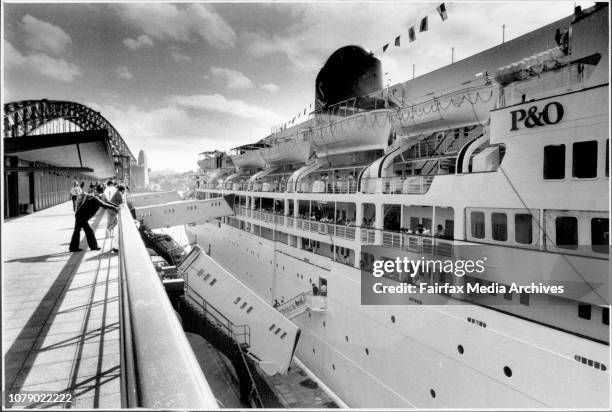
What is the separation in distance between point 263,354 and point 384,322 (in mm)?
4413

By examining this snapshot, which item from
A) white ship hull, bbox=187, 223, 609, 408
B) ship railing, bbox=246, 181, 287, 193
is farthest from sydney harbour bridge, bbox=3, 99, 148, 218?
white ship hull, bbox=187, 223, 609, 408

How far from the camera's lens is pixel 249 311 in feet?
39.7

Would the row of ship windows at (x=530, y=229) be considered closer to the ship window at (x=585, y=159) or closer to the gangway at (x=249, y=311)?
the ship window at (x=585, y=159)

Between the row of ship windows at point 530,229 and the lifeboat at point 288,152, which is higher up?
the lifeboat at point 288,152

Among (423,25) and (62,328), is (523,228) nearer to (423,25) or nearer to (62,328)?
(423,25)

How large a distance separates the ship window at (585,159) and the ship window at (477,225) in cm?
246

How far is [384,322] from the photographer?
10070 mm

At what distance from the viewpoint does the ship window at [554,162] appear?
6930mm

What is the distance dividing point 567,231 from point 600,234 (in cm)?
52

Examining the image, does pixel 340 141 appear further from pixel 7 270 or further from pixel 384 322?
pixel 7 270

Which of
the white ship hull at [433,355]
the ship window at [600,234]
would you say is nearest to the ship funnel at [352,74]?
the white ship hull at [433,355]

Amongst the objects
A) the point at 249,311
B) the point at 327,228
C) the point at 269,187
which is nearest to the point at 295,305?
the point at 249,311

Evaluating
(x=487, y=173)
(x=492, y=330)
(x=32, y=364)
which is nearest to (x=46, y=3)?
(x=32, y=364)

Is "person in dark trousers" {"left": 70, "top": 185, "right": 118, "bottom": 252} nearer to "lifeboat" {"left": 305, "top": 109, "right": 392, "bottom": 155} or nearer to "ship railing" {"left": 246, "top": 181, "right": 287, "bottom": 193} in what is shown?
"lifeboat" {"left": 305, "top": 109, "right": 392, "bottom": 155}
